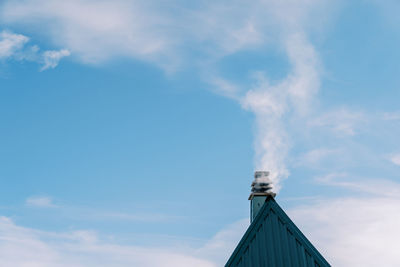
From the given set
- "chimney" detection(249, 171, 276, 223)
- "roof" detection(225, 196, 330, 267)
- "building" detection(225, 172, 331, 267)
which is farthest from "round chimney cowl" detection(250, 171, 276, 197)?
"roof" detection(225, 196, 330, 267)

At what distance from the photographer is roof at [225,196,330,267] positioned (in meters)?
13.8

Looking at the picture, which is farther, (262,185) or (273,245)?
(262,185)

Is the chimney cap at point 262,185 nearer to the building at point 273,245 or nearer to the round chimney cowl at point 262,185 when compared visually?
the round chimney cowl at point 262,185

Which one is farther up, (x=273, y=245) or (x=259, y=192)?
(x=259, y=192)

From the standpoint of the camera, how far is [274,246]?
14.2 meters

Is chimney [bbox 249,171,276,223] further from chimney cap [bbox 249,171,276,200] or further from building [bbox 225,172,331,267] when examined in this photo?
A: building [bbox 225,172,331,267]

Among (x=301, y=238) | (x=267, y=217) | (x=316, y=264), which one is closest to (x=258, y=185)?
(x=267, y=217)

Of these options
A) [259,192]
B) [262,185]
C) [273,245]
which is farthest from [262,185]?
[273,245]

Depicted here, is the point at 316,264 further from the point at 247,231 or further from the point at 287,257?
the point at 247,231

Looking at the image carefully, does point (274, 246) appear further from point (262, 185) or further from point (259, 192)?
point (262, 185)

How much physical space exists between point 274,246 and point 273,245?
0.17 ft

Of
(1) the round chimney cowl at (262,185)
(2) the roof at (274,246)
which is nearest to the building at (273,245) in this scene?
(2) the roof at (274,246)

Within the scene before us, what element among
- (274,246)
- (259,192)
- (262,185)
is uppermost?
(262,185)

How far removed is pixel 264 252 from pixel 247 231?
3.38 feet
